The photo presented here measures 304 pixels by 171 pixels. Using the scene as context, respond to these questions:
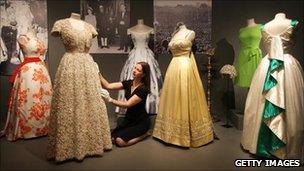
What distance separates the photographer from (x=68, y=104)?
277 cm

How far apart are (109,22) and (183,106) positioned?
5.88ft

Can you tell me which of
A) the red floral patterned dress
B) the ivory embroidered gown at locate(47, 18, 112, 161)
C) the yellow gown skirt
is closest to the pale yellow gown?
the yellow gown skirt

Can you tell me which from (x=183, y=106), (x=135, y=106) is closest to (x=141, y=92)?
(x=135, y=106)

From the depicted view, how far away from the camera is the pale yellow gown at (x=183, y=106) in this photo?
3.23m

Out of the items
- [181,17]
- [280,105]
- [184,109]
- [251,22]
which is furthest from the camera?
[181,17]

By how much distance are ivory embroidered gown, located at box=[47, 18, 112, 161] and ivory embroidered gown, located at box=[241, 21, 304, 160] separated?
1.53 metres

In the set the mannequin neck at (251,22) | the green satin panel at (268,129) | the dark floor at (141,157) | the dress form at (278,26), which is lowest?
the dark floor at (141,157)

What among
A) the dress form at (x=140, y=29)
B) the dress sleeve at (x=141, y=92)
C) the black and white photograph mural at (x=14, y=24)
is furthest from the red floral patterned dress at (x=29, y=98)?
the dress form at (x=140, y=29)

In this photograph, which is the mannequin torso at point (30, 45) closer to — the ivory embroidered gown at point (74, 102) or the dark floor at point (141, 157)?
the ivory embroidered gown at point (74, 102)

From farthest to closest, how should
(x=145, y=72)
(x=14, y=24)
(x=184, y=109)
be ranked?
(x=14, y=24), (x=145, y=72), (x=184, y=109)

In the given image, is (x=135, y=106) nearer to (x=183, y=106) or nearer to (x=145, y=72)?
(x=145, y=72)

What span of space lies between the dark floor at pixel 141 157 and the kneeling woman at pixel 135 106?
108 mm

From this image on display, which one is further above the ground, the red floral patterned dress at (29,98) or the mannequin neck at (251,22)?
the mannequin neck at (251,22)

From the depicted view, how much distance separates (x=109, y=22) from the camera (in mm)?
A: 4309
